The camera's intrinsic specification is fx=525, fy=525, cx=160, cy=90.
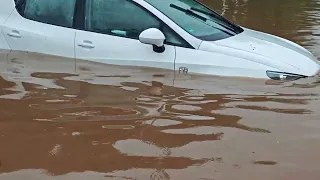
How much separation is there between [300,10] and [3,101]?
11.0m

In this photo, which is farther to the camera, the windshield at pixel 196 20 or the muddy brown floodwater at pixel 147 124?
the windshield at pixel 196 20

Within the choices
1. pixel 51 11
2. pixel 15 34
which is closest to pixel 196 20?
pixel 51 11

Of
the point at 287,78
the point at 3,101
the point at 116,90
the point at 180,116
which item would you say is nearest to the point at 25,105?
the point at 3,101

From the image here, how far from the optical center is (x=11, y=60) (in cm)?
667

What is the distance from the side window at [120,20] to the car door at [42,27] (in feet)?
0.88

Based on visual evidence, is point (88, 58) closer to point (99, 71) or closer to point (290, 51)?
point (99, 71)

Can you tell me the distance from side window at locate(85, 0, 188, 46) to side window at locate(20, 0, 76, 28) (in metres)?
0.24

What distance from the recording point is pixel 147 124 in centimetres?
476

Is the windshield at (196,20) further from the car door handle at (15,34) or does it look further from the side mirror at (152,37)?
the car door handle at (15,34)

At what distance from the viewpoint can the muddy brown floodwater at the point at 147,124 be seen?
12.7ft

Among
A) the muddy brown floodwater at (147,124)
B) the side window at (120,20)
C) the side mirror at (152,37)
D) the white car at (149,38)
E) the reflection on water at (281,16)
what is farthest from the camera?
the reflection on water at (281,16)

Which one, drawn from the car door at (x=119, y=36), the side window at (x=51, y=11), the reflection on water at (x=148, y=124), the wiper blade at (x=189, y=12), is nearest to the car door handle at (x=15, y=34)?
the side window at (x=51, y=11)

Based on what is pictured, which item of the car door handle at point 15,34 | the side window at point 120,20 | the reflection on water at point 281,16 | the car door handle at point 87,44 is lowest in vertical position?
the car door handle at point 87,44

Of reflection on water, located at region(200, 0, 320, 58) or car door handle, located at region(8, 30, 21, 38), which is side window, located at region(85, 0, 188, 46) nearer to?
car door handle, located at region(8, 30, 21, 38)
